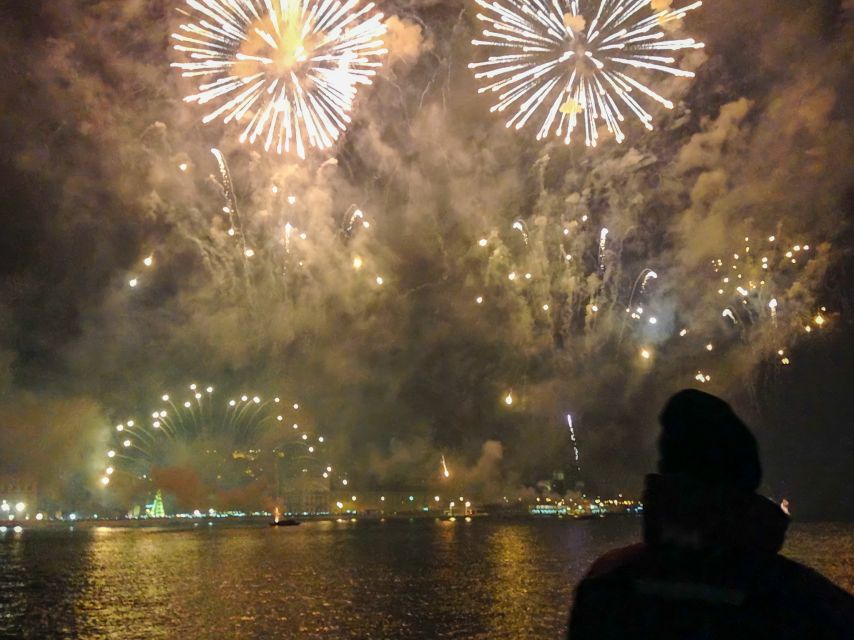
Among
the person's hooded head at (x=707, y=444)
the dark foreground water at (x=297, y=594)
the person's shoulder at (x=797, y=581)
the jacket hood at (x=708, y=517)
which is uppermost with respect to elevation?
the person's hooded head at (x=707, y=444)

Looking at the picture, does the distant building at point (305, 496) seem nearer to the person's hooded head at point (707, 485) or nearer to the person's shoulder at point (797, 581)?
the person's hooded head at point (707, 485)

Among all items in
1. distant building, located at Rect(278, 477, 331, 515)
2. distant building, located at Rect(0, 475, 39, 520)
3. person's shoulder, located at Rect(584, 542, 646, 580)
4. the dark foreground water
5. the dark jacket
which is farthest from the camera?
distant building, located at Rect(278, 477, 331, 515)

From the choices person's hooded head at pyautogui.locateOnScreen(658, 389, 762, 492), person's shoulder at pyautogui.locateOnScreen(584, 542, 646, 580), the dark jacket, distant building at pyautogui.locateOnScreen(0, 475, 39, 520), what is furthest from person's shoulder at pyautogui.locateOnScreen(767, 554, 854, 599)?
distant building at pyautogui.locateOnScreen(0, 475, 39, 520)

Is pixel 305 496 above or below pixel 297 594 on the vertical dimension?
above

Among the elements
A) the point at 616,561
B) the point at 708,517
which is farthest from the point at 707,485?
the point at 616,561

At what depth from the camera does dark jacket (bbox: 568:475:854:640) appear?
2.12 metres

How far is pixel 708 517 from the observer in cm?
219

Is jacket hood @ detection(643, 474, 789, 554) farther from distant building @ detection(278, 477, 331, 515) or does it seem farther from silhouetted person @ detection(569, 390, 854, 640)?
distant building @ detection(278, 477, 331, 515)

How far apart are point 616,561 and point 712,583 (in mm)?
271

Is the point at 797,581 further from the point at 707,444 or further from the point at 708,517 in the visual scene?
the point at 707,444

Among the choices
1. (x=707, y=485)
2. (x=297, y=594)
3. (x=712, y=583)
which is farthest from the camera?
(x=297, y=594)

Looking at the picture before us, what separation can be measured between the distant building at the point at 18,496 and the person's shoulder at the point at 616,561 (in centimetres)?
9744

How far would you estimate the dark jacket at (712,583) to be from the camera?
6.97 feet

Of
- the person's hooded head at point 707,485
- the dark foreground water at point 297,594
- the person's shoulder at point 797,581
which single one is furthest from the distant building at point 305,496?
the person's shoulder at point 797,581
